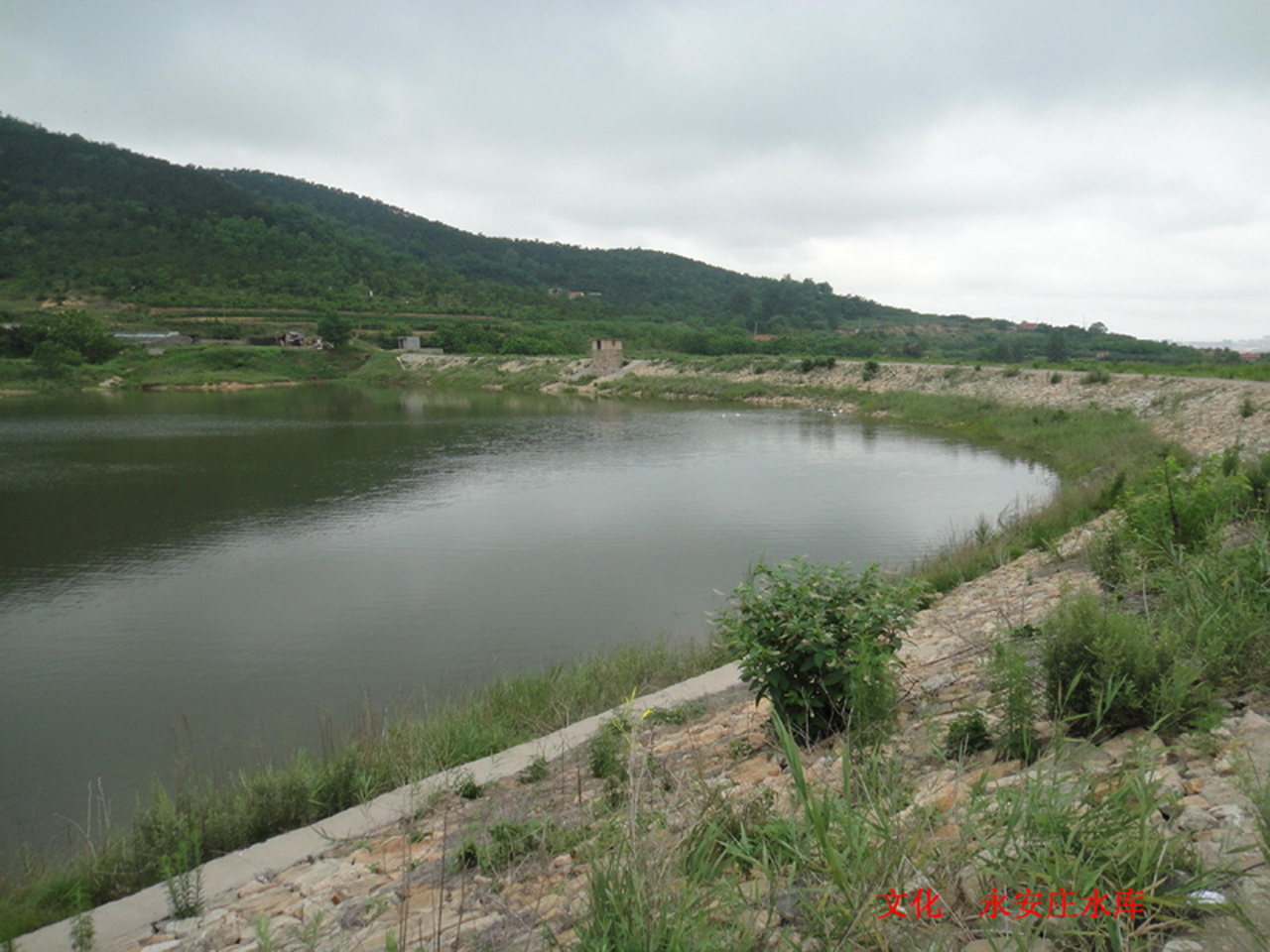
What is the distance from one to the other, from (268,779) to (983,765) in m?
4.17

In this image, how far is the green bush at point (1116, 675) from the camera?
3240mm

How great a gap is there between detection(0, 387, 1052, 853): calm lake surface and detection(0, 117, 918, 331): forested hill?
213ft

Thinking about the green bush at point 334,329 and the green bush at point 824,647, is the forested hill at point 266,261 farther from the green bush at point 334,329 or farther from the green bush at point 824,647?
the green bush at point 824,647

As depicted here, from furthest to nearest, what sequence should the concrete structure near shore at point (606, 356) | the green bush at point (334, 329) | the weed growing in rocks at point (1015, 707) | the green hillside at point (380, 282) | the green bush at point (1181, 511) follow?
the green hillside at point (380, 282) → the green bush at point (334, 329) → the concrete structure near shore at point (606, 356) → the green bush at point (1181, 511) → the weed growing in rocks at point (1015, 707)

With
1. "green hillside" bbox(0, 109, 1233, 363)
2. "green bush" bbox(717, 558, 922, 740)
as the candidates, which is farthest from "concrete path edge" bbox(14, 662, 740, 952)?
"green hillside" bbox(0, 109, 1233, 363)

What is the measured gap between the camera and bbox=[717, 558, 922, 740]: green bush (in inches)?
159

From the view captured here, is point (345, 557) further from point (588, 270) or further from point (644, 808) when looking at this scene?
point (588, 270)

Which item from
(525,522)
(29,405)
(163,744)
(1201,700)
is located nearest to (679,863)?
(1201,700)

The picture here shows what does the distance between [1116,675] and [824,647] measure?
137 centimetres

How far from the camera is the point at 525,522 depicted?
14.6 m

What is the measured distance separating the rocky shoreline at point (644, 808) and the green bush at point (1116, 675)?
0.12 metres

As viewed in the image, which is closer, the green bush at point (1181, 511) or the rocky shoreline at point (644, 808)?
the rocky shoreline at point (644, 808)

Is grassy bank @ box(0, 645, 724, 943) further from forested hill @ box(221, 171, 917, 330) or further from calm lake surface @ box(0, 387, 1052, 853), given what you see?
forested hill @ box(221, 171, 917, 330)

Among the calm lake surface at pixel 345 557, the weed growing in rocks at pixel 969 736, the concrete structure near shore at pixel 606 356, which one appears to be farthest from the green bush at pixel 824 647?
the concrete structure near shore at pixel 606 356
